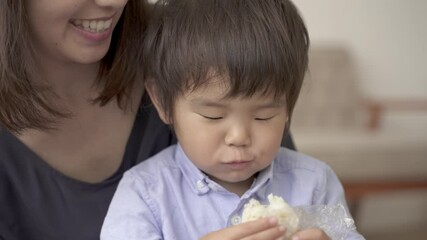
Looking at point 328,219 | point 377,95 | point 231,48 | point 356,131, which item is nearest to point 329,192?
point 328,219

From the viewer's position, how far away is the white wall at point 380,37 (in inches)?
157

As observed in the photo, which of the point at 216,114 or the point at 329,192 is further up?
the point at 216,114

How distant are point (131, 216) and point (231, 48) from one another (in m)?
0.35

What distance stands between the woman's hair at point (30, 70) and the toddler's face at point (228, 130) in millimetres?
267

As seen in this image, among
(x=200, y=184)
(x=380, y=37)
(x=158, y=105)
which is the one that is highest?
(x=158, y=105)

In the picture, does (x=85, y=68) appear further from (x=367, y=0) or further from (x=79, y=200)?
(x=367, y=0)

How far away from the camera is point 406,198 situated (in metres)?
4.12

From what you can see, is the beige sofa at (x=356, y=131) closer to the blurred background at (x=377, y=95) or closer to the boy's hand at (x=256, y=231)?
the blurred background at (x=377, y=95)

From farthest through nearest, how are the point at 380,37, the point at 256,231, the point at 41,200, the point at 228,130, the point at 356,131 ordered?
the point at 380,37 → the point at 356,131 → the point at 41,200 → the point at 228,130 → the point at 256,231

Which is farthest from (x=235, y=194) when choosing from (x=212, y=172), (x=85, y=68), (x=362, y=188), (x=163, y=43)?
(x=362, y=188)

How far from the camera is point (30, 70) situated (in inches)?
52.3

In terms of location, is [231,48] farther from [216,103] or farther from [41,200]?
[41,200]

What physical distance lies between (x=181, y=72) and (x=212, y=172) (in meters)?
0.19

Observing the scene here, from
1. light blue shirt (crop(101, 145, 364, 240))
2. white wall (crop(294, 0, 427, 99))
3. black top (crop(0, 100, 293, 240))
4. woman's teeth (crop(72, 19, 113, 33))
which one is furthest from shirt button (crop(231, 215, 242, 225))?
white wall (crop(294, 0, 427, 99))
